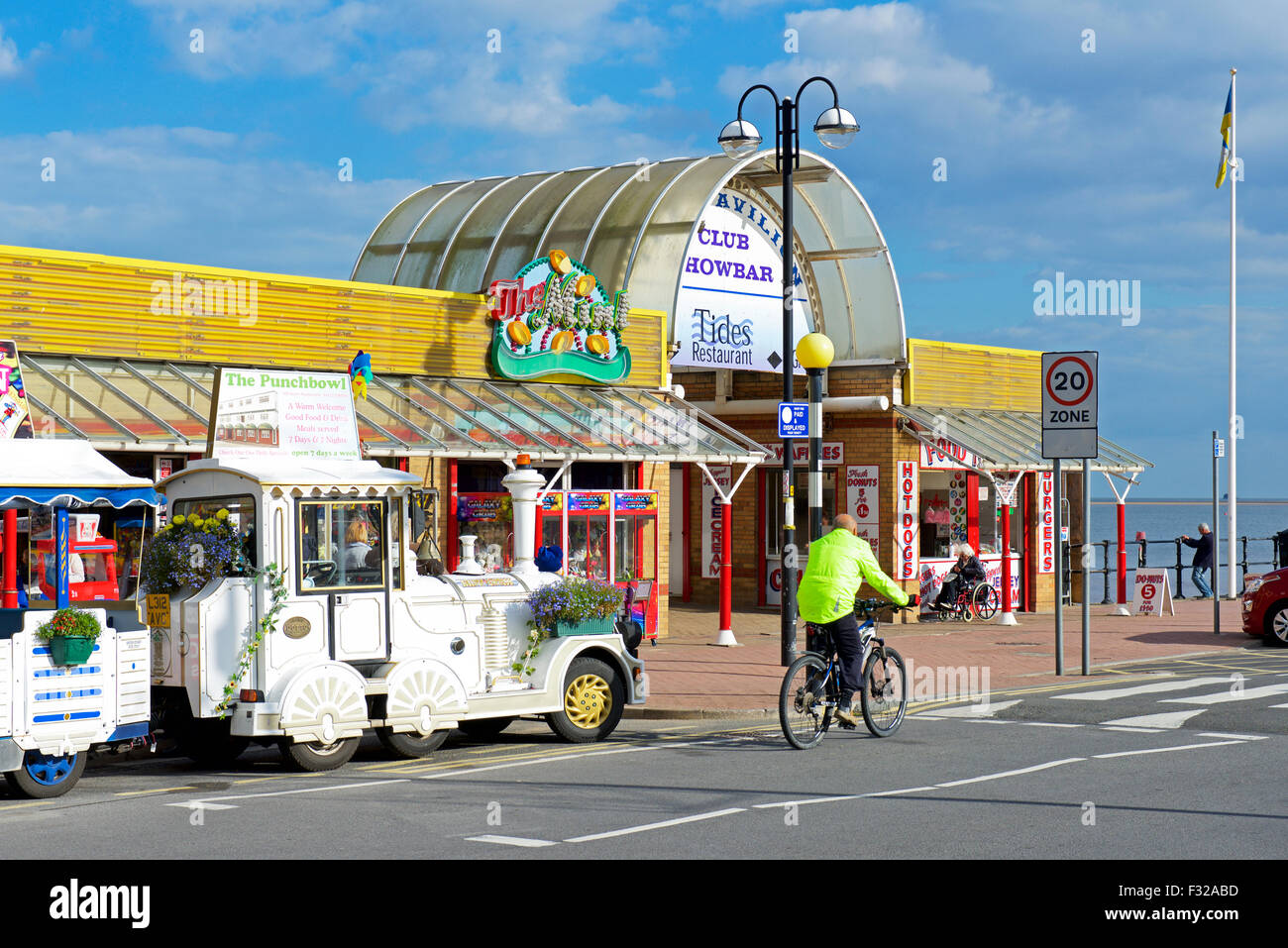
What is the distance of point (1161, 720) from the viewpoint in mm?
14469

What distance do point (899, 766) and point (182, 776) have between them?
544 cm

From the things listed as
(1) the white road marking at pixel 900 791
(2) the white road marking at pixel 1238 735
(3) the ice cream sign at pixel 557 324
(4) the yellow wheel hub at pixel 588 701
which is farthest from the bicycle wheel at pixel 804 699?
(3) the ice cream sign at pixel 557 324

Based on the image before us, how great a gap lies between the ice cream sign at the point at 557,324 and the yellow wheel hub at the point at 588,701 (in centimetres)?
968

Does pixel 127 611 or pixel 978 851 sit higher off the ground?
pixel 127 611

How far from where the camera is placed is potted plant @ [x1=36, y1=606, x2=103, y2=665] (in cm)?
1084

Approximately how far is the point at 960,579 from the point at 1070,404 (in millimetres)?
10288

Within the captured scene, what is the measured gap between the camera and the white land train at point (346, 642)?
11930 millimetres

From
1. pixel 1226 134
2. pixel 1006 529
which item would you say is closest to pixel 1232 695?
pixel 1006 529

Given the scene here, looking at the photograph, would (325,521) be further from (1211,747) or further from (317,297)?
(317,297)

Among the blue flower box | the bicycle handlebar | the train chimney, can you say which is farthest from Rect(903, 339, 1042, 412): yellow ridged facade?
the blue flower box

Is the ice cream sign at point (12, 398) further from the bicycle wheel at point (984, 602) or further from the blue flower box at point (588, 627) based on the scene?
the bicycle wheel at point (984, 602)

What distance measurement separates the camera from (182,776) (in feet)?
39.7

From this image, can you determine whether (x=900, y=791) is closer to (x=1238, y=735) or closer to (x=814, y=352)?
(x=1238, y=735)
